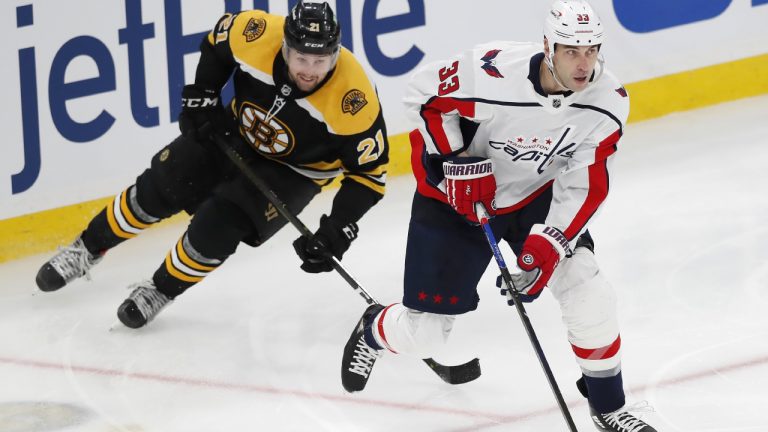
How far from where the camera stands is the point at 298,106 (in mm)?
3797

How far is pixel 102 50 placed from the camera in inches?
189

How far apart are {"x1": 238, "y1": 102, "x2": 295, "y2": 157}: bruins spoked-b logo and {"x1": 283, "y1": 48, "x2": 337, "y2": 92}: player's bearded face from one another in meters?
0.18

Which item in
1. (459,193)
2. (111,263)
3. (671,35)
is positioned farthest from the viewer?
(671,35)

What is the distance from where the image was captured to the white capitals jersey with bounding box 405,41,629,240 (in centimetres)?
305

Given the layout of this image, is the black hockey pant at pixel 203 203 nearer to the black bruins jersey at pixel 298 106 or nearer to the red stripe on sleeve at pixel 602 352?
the black bruins jersey at pixel 298 106

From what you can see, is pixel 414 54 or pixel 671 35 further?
pixel 671 35

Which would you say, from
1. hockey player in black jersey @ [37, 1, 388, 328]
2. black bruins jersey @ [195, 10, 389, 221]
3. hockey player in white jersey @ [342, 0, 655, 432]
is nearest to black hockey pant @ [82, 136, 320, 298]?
hockey player in black jersey @ [37, 1, 388, 328]

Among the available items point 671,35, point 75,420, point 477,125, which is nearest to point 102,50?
point 75,420

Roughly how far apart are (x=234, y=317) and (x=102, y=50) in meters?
1.31

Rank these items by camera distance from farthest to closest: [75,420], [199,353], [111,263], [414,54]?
[414,54], [111,263], [199,353], [75,420]

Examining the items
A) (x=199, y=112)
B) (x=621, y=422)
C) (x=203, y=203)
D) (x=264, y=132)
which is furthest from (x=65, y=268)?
(x=621, y=422)

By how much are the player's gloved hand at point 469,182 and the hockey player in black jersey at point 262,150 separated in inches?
25.8

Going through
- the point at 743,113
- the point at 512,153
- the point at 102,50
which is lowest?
the point at 743,113

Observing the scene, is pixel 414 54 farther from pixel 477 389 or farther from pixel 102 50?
pixel 477 389
